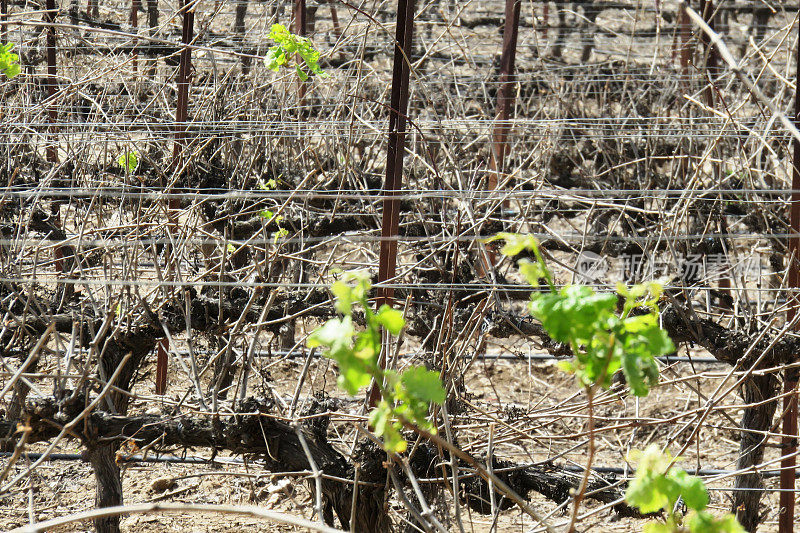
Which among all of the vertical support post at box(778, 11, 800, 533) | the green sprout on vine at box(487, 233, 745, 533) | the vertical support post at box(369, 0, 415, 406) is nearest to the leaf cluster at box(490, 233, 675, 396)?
the green sprout on vine at box(487, 233, 745, 533)

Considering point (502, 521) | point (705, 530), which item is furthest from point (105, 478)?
point (705, 530)

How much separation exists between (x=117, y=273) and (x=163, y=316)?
0.62 metres

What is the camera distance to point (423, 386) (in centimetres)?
121

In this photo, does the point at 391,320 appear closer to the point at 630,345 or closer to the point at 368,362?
the point at 368,362

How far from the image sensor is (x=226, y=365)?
2.60m

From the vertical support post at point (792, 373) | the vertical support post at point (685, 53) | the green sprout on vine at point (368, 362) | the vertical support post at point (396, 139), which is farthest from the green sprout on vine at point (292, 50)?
the vertical support post at point (685, 53)

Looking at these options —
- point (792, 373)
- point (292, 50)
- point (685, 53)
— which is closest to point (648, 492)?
point (292, 50)

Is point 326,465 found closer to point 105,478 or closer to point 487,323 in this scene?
point 487,323

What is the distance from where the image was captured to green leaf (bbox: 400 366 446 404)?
120 cm

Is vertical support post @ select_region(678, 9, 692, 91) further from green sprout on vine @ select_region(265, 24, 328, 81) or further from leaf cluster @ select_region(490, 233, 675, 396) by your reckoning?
leaf cluster @ select_region(490, 233, 675, 396)

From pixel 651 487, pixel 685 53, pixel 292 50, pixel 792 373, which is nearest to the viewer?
pixel 651 487

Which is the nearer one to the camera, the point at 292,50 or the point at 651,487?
the point at 651,487

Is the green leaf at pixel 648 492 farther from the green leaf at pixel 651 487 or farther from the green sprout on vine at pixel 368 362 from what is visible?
the green sprout on vine at pixel 368 362

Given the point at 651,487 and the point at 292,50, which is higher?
the point at 292,50
